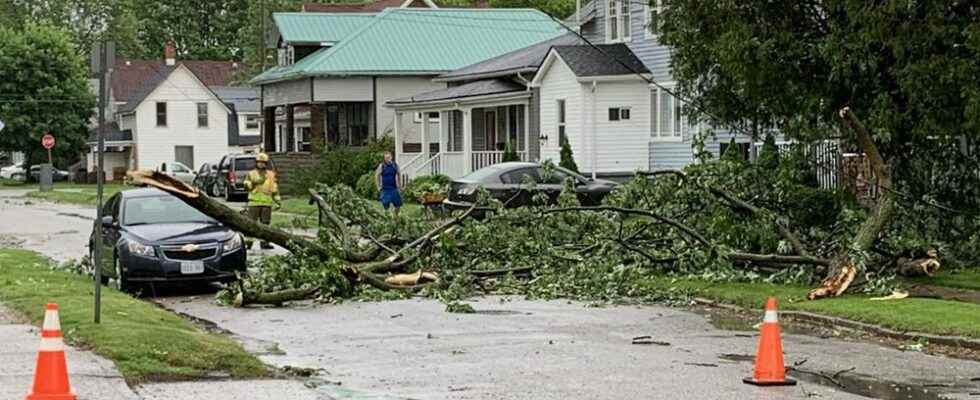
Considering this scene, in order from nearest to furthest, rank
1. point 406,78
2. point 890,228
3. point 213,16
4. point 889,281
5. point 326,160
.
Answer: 1. point 889,281
2. point 890,228
3. point 326,160
4. point 406,78
5. point 213,16

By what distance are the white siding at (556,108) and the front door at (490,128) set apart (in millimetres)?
6411

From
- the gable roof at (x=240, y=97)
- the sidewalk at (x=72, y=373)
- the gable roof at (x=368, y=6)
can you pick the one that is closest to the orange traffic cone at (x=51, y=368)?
the sidewalk at (x=72, y=373)

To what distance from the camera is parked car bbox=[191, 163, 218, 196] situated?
54.9 meters

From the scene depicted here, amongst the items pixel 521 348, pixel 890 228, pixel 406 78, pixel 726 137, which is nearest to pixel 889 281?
pixel 890 228

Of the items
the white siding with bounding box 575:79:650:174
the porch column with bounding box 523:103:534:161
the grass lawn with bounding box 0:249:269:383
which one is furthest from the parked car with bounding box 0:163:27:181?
the grass lawn with bounding box 0:249:269:383

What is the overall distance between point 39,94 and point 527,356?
75390 mm

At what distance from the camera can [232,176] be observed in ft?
170

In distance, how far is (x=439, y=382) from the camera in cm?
1180

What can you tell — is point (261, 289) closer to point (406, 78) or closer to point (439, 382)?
point (439, 382)

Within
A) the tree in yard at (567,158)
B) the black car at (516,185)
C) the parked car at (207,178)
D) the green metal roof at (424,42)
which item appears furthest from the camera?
the parked car at (207,178)

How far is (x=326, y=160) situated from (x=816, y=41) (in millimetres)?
32270

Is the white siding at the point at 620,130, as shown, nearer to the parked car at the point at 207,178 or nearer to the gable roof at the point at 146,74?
the parked car at the point at 207,178

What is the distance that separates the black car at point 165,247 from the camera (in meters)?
19.5

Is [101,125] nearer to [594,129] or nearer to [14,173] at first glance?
[594,129]
